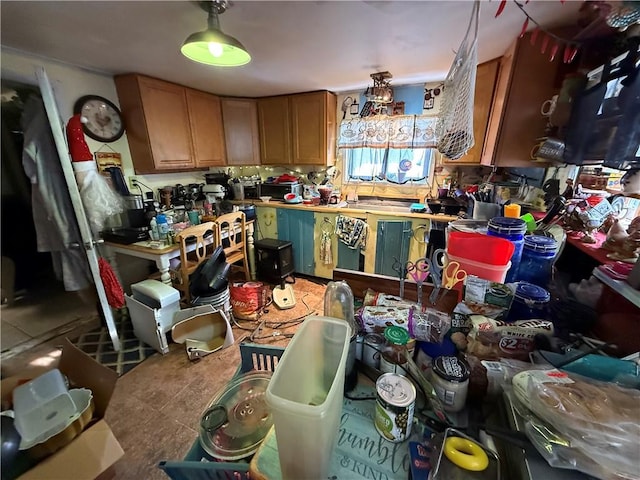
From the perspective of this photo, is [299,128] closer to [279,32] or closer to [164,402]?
[279,32]

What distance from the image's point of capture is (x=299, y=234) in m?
2.94

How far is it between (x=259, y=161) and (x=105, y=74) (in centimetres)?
159

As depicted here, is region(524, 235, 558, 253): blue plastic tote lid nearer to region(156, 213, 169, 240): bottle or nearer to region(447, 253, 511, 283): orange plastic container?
region(447, 253, 511, 283): orange plastic container

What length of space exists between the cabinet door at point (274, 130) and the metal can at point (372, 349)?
2.76 metres

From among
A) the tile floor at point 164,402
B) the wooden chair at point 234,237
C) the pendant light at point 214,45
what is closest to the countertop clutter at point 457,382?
the tile floor at point 164,402

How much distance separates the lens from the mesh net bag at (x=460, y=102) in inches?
39.4

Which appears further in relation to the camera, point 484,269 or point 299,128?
point 299,128

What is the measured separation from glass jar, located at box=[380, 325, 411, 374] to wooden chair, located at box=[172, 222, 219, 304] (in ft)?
5.80

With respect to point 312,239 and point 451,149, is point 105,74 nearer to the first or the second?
point 312,239

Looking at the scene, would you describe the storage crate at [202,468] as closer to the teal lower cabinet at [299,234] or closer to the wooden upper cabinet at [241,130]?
the teal lower cabinet at [299,234]

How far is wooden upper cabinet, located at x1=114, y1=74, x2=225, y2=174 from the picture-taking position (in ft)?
7.22

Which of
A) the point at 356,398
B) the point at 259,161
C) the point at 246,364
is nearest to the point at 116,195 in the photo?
the point at 259,161

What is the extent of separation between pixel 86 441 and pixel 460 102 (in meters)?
2.12

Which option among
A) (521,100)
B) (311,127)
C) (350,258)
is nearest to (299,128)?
(311,127)
